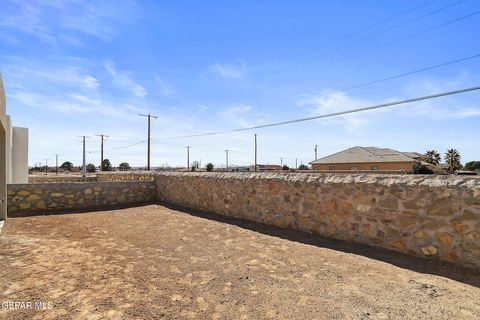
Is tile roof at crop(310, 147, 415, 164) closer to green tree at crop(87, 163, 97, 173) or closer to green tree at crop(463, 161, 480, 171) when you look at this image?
green tree at crop(463, 161, 480, 171)

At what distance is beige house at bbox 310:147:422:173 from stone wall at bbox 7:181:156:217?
102 ft

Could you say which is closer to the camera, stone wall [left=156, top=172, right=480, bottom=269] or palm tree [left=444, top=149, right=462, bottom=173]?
stone wall [left=156, top=172, right=480, bottom=269]

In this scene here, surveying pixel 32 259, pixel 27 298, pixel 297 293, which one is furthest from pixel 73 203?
pixel 297 293

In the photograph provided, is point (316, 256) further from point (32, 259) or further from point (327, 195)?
point (32, 259)

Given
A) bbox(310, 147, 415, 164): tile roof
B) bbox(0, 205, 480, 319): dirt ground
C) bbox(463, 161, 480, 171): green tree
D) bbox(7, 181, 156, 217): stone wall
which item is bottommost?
bbox(0, 205, 480, 319): dirt ground

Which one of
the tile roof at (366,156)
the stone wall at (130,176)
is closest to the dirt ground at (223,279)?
the stone wall at (130,176)

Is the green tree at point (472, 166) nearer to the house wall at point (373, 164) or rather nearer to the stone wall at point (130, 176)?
the house wall at point (373, 164)

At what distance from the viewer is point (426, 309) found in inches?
131

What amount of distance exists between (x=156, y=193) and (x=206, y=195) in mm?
4206

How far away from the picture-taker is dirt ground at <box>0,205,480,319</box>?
329 centimetres

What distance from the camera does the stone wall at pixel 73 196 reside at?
33.1 feet

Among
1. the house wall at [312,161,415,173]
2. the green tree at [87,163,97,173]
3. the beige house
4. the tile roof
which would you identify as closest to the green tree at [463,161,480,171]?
the beige house

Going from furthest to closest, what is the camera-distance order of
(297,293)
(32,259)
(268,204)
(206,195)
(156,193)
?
(156,193)
(206,195)
(268,204)
(32,259)
(297,293)

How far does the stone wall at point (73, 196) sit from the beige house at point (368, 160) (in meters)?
31.1
